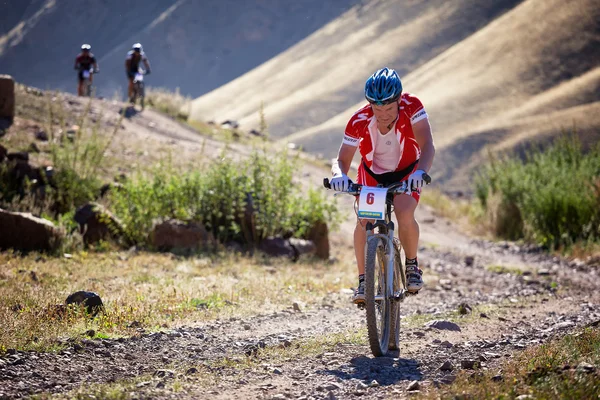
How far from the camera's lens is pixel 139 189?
12148mm

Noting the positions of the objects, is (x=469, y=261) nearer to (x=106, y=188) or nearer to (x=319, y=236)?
(x=319, y=236)

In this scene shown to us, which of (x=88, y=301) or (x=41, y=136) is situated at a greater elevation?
(x=41, y=136)

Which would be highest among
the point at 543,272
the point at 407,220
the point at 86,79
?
the point at 86,79

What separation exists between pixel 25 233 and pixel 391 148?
6.54m

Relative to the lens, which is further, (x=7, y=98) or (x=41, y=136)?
(x=7, y=98)

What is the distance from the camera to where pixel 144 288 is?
29.4 feet

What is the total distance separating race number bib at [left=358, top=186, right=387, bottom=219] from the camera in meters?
5.84

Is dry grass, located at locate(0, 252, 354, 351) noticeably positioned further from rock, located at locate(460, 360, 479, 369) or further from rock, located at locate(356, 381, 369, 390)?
rock, located at locate(460, 360, 479, 369)

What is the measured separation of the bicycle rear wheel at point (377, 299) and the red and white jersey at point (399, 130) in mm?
831

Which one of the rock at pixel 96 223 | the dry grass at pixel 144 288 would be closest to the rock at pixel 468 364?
the dry grass at pixel 144 288

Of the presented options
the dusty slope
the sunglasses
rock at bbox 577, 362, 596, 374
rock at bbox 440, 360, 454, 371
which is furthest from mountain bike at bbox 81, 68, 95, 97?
the dusty slope

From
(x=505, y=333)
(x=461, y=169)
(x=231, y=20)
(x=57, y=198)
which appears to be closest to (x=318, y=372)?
(x=505, y=333)

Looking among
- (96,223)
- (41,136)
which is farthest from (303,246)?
(41,136)

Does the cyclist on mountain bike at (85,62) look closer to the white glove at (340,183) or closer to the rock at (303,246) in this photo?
the rock at (303,246)
